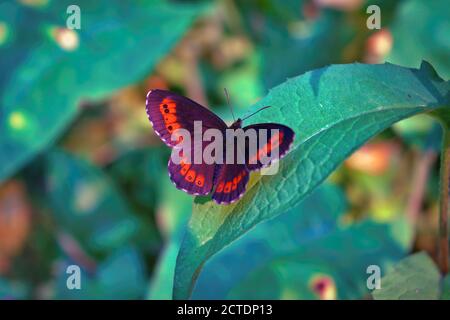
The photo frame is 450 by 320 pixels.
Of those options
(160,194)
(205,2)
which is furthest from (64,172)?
(205,2)

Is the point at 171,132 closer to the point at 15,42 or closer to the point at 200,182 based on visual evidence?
the point at 200,182

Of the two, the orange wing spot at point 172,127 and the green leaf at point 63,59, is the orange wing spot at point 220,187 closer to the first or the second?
the orange wing spot at point 172,127

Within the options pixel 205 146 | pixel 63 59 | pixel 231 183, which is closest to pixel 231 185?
pixel 231 183

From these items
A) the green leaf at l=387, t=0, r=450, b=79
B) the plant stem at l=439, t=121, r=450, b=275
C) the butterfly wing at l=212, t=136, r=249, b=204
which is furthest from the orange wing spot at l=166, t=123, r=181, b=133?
the green leaf at l=387, t=0, r=450, b=79

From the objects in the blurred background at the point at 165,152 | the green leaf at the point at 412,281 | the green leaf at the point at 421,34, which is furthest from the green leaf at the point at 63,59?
the green leaf at the point at 412,281

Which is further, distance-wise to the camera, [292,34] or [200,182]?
[292,34]

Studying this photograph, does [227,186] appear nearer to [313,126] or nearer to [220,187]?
[220,187]

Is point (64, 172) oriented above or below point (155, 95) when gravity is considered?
above
